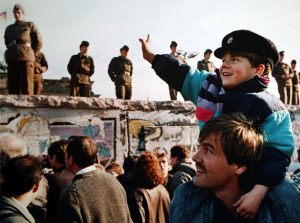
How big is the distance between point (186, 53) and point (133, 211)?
26.6 ft

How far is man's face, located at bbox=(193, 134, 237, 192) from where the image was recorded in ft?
5.39

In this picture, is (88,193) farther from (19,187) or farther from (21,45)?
(21,45)

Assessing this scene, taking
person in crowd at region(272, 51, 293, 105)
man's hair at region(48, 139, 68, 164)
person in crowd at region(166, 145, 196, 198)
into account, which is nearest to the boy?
man's hair at region(48, 139, 68, 164)

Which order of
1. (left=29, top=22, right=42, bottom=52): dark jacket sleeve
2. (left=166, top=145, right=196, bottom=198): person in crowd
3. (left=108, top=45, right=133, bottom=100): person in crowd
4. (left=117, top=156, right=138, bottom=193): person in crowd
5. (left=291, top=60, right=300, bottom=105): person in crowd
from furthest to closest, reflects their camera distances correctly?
(left=291, top=60, right=300, bottom=105): person in crowd
(left=108, top=45, right=133, bottom=100): person in crowd
(left=29, top=22, right=42, bottom=52): dark jacket sleeve
(left=166, top=145, right=196, bottom=198): person in crowd
(left=117, top=156, right=138, bottom=193): person in crowd

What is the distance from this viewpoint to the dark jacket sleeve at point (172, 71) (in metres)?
2.11

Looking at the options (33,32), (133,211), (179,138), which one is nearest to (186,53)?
(179,138)

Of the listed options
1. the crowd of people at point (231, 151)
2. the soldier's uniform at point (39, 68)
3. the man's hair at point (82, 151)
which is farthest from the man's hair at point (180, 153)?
the soldier's uniform at point (39, 68)

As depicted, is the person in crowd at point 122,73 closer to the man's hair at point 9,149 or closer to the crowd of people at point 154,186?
the crowd of people at point 154,186

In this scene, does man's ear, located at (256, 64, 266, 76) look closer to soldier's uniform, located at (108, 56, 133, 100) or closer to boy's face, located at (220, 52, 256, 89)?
boy's face, located at (220, 52, 256, 89)

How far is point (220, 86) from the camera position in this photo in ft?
6.69

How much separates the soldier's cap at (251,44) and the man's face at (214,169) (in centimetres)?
59

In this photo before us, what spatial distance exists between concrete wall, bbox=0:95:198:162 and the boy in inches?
285

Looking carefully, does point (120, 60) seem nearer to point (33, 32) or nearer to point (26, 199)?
point (33, 32)

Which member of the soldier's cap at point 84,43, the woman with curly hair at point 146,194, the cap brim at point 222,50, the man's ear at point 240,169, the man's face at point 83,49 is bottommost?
the woman with curly hair at point 146,194
